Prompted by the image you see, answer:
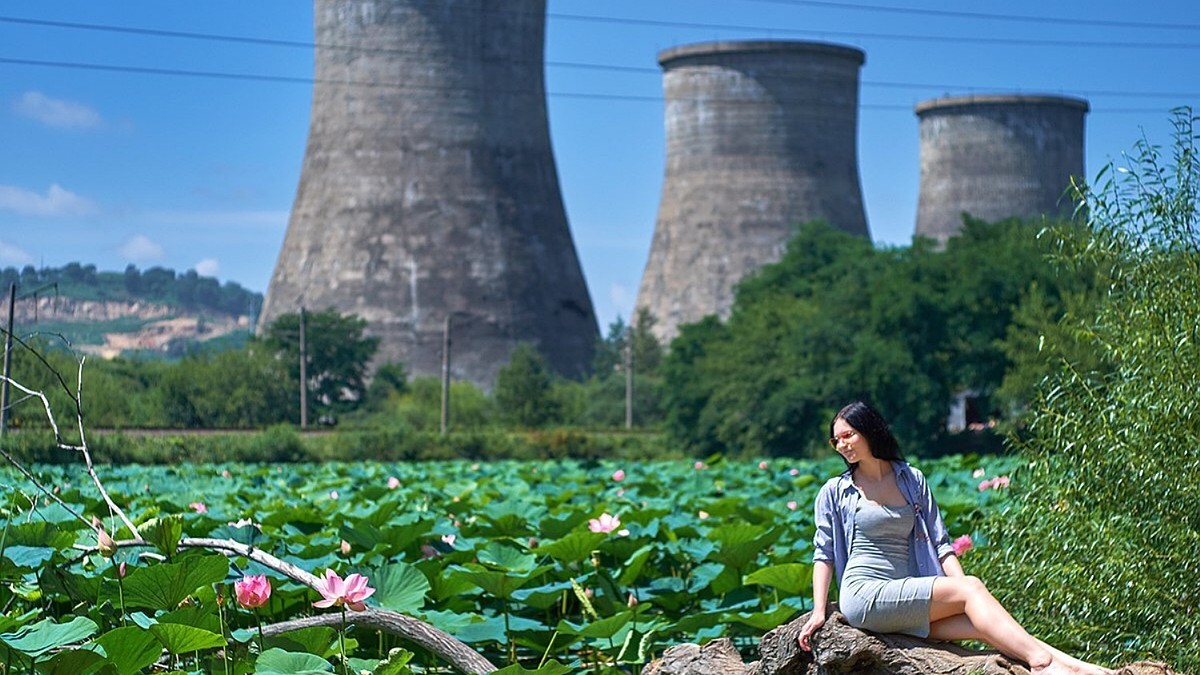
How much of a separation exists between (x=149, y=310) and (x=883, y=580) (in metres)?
49.7

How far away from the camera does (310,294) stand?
27797 mm

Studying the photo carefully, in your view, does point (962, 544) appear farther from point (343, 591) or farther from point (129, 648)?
point (129, 648)

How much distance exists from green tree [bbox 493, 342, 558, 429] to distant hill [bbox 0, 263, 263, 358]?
8834mm

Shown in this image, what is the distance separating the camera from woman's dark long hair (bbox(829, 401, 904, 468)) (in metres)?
3.35

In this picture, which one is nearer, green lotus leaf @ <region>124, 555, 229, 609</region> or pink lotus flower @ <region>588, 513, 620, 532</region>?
green lotus leaf @ <region>124, 555, 229, 609</region>

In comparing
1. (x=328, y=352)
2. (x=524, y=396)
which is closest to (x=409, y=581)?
(x=524, y=396)

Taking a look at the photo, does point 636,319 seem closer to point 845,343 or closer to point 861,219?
point 861,219

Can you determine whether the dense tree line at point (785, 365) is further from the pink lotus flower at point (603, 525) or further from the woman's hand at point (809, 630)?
the woman's hand at point (809, 630)

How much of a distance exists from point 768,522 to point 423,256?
847 inches

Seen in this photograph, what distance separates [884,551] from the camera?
3381mm

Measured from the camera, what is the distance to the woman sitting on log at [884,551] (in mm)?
3271

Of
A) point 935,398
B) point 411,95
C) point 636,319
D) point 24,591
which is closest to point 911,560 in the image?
point 24,591

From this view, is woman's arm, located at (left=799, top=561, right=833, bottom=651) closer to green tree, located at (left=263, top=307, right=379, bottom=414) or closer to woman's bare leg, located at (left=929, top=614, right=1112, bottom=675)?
woman's bare leg, located at (left=929, top=614, right=1112, bottom=675)

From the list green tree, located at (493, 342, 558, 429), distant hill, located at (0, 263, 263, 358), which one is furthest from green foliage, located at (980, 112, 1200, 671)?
distant hill, located at (0, 263, 263, 358)
